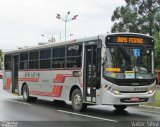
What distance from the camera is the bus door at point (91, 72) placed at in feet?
56.2

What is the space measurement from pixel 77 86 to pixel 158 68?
133ft

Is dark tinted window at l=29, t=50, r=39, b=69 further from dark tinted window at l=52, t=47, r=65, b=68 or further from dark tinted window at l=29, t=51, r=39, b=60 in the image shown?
dark tinted window at l=52, t=47, r=65, b=68

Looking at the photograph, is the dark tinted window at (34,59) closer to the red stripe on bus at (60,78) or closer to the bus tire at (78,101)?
the red stripe on bus at (60,78)

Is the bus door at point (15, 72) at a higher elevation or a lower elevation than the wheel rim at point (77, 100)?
higher

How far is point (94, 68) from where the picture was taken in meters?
17.4

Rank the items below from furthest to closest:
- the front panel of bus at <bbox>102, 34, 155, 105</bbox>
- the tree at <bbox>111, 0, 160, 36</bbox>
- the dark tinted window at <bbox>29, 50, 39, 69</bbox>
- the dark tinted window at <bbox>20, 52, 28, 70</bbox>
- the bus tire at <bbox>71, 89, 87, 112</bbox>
Result: 1. the tree at <bbox>111, 0, 160, 36</bbox>
2. the dark tinted window at <bbox>20, 52, 28, 70</bbox>
3. the dark tinted window at <bbox>29, 50, 39, 69</bbox>
4. the bus tire at <bbox>71, 89, 87, 112</bbox>
5. the front panel of bus at <bbox>102, 34, 155, 105</bbox>

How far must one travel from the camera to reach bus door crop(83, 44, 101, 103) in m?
17.1

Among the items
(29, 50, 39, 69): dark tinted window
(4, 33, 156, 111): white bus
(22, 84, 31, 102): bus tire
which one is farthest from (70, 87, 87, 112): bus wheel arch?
(22, 84, 31, 102): bus tire

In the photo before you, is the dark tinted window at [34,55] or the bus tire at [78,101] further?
the dark tinted window at [34,55]

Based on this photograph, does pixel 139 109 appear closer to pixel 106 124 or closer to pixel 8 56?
pixel 106 124

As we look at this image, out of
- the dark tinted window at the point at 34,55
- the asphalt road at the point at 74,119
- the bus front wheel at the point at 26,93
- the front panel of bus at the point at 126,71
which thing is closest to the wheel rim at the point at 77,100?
the asphalt road at the point at 74,119

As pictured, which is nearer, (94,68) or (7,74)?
(94,68)

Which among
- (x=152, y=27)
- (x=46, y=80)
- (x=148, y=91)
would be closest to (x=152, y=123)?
(x=148, y=91)

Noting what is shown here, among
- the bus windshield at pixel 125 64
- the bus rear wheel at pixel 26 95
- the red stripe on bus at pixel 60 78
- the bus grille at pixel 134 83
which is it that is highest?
the bus windshield at pixel 125 64
